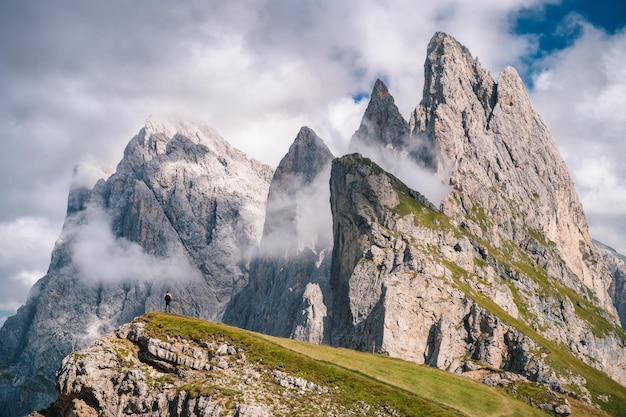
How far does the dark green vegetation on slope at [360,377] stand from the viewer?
67.3 metres

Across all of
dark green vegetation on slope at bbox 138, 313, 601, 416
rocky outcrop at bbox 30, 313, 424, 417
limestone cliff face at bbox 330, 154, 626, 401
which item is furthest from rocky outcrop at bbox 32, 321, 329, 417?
limestone cliff face at bbox 330, 154, 626, 401

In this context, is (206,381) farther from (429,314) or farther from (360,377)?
(429,314)

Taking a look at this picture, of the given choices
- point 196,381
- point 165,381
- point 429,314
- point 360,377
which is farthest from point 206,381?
point 429,314

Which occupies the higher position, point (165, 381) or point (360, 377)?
point (360, 377)

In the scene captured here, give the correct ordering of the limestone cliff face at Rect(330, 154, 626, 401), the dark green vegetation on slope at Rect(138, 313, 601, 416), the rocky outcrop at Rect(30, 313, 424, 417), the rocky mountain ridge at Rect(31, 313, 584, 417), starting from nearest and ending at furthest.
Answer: the rocky outcrop at Rect(30, 313, 424, 417) → the rocky mountain ridge at Rect(31, 313, 584, 417) → the dark green vegetation on slope at Rect(138, 313, 601, 416) → the limestone cliff face at Rect(330, 154, 626, 401)

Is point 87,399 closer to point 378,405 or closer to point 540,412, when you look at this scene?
point 378,405

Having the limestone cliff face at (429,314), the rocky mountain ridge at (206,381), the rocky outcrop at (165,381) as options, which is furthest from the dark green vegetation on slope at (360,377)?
the limestone cliff face at (429,314)

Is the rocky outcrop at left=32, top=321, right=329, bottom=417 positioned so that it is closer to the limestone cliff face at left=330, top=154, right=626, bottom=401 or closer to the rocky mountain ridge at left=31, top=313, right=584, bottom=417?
the rocky mountain ridge at left=31, top=313, right=584, bottom=417

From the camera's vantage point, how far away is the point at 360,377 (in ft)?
237

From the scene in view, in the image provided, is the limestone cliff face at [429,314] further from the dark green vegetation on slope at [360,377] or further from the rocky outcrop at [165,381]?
the rocky outcrop at [165,381]

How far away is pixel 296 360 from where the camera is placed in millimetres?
71375

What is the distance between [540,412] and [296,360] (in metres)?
37.2

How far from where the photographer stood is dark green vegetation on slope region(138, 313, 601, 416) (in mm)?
67312

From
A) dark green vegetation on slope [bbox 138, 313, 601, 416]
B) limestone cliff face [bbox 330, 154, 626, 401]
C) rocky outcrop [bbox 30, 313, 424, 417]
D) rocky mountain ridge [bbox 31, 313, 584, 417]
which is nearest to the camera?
rocky outcrop [bbox 30, 313, 424, 417]
